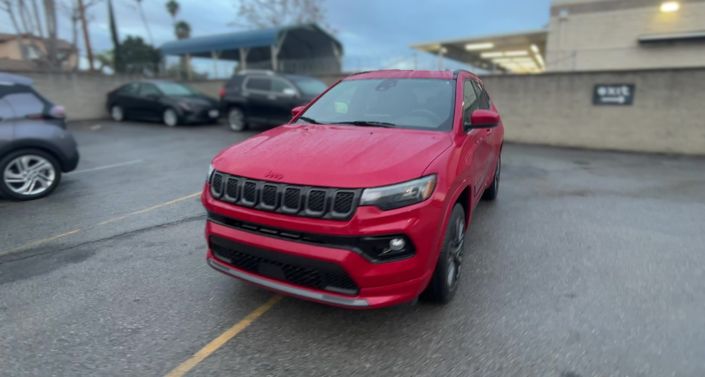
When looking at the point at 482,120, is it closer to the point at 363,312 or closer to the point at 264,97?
the point at 363,312

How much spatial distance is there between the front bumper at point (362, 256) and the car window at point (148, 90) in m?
13.3

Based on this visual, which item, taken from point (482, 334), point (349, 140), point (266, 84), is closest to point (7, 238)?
point (349, 140)

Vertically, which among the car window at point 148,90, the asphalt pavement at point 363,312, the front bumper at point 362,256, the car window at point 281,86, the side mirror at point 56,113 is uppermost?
the car window at point 148,90

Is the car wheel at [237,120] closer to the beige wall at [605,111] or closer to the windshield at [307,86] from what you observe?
the windshield at [307,86]

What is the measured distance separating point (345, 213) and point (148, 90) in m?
14.2

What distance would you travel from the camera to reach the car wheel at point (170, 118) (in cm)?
1364

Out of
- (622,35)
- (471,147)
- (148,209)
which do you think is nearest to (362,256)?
(471,147)

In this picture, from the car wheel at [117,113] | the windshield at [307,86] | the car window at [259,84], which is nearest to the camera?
the windshield at [307,86]

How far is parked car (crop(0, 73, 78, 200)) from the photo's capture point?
217 inches

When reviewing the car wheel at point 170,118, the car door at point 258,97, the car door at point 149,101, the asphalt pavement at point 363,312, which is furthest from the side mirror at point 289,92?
the asphalt pavement at point 363,312

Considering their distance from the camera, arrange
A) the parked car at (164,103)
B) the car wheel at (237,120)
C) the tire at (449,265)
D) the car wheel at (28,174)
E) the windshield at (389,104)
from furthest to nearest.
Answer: the parked car at (164,103) < the car wheel at (237,120) < the car wheel at (28,174) < the windshield at (389,104) < the tire at (449,265)

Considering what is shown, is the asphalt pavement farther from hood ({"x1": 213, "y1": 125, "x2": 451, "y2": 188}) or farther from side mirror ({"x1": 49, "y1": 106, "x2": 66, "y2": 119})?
side mirror ({"x1": 49, "y1": 106, "x2": 66, "y2": 119})

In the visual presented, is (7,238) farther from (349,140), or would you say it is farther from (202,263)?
(349,140)

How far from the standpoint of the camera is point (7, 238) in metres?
4.35
